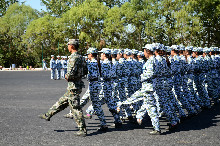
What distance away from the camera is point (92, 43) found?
191 ft

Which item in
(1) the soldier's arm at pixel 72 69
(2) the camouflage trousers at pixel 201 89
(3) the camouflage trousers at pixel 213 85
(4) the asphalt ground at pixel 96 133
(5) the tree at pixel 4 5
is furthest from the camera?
(5) the tree at pixel 4 5

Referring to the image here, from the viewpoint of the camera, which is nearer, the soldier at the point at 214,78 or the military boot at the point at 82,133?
the military boot at the point at 82,133

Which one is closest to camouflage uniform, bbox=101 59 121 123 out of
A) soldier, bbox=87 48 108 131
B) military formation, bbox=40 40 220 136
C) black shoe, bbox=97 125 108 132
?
military formation, bbox=40 40 220 136

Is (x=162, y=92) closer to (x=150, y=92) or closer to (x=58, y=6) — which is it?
(x=150, y=92)

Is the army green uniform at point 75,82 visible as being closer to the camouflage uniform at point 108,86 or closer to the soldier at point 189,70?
the camouflage uniform at point 108,86

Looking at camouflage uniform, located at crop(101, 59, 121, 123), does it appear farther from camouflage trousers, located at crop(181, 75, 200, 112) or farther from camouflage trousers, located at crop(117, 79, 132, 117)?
camouflage trousers, located at crop(181, 75, 200, 112)

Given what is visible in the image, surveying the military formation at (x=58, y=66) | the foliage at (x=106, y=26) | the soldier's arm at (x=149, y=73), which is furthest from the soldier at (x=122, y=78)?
the foliage at (x=106, y=26)

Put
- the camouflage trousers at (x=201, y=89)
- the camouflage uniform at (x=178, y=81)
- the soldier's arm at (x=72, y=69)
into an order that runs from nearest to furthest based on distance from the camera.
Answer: the soldier's arm at (x=72, y=69)
the camouflage uniform at (x=178, y=81)
the camouflage trousers at (x=201, y=89)

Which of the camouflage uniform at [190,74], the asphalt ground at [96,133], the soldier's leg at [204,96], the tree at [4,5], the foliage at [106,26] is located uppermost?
the tree at [4,5]

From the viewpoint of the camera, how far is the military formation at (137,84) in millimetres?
7500

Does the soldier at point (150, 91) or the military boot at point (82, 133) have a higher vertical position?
the soldier at point (150, 91)

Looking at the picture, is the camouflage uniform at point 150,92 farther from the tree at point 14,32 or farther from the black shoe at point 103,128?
the tree at point 14,32

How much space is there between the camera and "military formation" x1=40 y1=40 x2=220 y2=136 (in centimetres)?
750

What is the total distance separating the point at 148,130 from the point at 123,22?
4747cm
